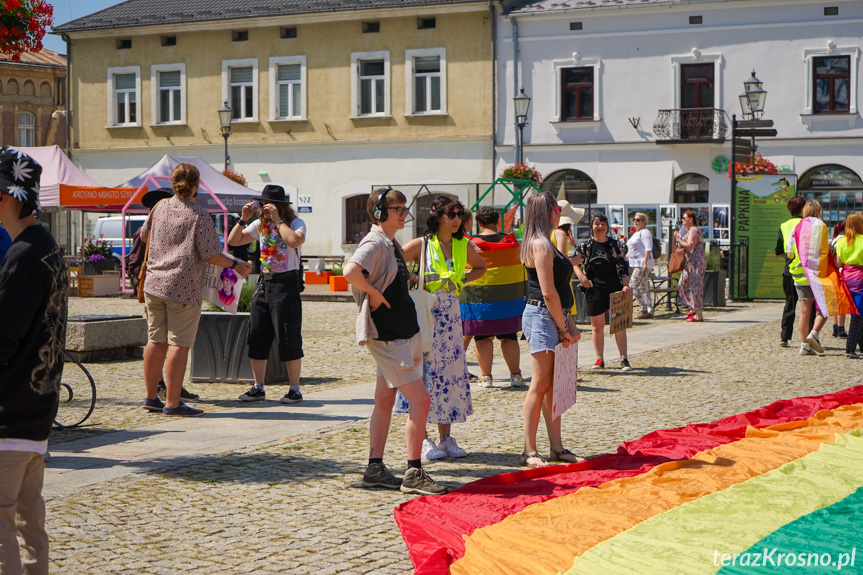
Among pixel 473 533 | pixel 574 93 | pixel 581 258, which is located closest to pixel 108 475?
pixel 473 533

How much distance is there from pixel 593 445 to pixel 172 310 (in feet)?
11.3

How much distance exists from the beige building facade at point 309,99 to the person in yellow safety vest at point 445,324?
93.1 ft

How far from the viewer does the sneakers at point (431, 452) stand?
7090 mm

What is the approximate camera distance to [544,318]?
23.0ft

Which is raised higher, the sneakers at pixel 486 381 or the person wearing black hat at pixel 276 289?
the person wearing black hat at pixel 276 289

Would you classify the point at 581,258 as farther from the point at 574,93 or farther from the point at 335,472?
the point at 574,93

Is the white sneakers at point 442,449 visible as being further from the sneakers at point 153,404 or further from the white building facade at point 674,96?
the white building facade at point 674,96

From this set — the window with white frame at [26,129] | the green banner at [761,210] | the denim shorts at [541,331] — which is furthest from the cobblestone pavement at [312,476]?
the window with white frame at [26,129]

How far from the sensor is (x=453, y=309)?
7.57 m

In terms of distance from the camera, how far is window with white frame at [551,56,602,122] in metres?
35.0

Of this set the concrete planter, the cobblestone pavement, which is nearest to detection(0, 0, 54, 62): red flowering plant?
the concrete planter

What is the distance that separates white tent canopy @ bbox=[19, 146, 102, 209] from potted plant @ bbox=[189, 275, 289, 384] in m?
14.1

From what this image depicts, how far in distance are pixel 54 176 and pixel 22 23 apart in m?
15.1

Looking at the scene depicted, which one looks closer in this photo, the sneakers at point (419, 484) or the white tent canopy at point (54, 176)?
the sneakers at point (419, 484)
